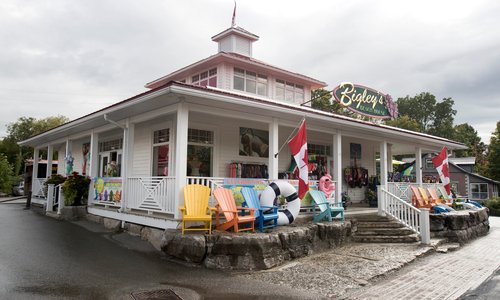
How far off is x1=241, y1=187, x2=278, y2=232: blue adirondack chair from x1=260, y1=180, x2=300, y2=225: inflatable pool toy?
219 millimetres

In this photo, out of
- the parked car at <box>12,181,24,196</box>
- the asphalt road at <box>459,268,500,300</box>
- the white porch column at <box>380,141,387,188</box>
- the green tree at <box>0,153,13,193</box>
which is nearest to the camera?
the asphalt road at <box>459,268,500,300</box>

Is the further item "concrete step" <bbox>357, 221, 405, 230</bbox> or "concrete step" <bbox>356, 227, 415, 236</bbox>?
"concrete step" <bbox>357, 221, 405, 230</bbox>

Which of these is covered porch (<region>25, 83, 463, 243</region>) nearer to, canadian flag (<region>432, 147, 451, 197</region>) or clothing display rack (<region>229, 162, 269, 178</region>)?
clothing display rack (<region>229, 162, 269, 178</region>)

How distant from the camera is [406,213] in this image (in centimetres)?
1045

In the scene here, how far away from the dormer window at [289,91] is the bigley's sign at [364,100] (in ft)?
9.72

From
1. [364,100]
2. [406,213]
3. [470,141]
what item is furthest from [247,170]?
[470,141]

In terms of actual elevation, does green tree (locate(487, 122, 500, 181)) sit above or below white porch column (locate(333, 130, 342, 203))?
above

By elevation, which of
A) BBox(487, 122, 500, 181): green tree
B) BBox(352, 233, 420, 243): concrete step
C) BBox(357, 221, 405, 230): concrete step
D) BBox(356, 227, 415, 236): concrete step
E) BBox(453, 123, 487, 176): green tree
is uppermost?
BBox(453, 123, 487, 176): green tree

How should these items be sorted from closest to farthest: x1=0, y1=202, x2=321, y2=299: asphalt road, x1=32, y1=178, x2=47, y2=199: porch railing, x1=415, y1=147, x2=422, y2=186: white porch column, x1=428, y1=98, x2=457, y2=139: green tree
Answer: x1=0, y1=202, x2=321, y2=299: asphalt road → x1=32, y1=178, x2=47, y2=199: porch railing → x1=415, y1=147, x2=422, y2=186: white porch column → x1=428, y1=98, x2=457, y2=139: green tree

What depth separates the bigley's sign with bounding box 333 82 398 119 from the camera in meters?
13.9

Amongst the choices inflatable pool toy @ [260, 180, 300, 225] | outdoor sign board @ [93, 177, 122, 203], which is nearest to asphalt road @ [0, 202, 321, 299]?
outdoor sign board @ [93, 177, 122, 203]

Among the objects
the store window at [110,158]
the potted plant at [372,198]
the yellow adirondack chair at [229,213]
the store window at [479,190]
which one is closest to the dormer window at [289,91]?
the potted plant at [372,198]

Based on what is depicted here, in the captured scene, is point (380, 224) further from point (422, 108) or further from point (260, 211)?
point (422, 108)

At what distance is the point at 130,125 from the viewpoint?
1030 cm
